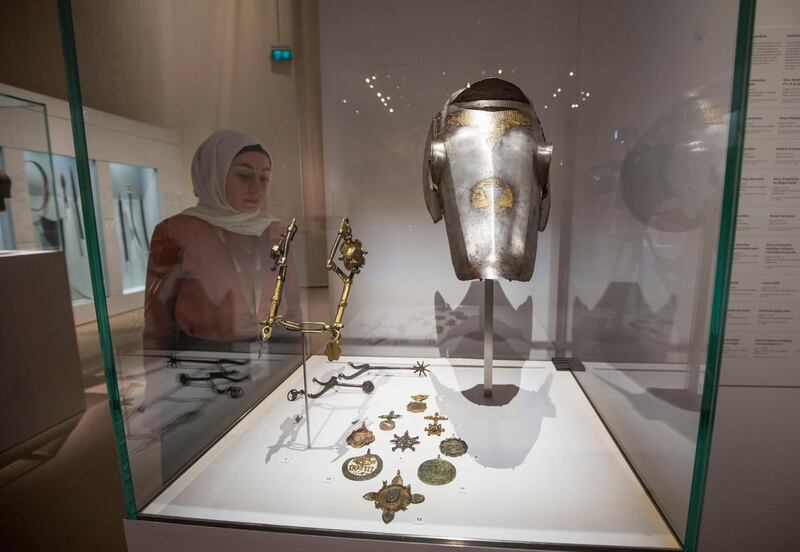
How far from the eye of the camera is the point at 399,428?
1674 millimetres

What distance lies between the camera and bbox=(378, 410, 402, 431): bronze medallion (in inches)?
65.8

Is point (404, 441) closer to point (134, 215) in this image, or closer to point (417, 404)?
point (417, 404)

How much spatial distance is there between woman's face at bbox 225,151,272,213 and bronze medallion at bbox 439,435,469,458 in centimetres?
121

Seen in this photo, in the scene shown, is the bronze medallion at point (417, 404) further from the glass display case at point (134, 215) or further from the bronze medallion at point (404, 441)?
the glass display case at point (134, 215)

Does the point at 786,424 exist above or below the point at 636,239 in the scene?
below

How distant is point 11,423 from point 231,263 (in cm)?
155

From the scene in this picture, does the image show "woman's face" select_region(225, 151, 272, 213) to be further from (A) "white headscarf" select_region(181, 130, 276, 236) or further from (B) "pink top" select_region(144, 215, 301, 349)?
(B) "pink top" select_region(144, 215, 301, 349)

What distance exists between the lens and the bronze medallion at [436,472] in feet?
4.45

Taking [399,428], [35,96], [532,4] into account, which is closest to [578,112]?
[532,4]

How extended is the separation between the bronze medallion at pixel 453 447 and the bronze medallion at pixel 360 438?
0.27 metres

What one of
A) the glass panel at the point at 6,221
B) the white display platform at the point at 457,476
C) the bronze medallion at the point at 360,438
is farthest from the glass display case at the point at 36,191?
the bronze medallion at the point at 360,438

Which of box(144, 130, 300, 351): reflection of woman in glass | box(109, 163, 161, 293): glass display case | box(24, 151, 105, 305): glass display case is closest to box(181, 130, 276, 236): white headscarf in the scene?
box(144, 130, 300, 351): reflection of woman in glass

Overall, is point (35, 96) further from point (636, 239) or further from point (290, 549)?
point (636, 239)

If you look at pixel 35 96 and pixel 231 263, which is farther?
pixel 35 96
